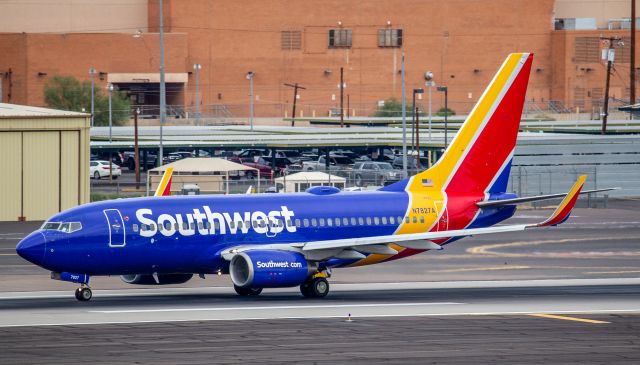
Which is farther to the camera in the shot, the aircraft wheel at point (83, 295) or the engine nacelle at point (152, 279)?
the engine nacelle at point (152, 279)

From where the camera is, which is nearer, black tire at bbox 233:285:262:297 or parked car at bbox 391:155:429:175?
black tire at bbox 233:285:262:297

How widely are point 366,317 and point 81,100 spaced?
5330 inches

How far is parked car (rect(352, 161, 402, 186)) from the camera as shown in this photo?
96.6 meters

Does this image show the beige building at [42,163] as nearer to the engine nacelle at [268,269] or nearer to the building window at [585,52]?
the engine nacelle at [268,269]

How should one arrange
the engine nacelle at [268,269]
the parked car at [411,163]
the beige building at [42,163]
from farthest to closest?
the parked car at [411,163]
the beige building at [42,163]
the engine nacelle at [268,269]

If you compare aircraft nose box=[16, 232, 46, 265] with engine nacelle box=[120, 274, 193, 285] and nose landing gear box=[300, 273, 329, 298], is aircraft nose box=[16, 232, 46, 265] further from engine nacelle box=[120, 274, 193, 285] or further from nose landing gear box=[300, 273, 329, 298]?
nose landing gear box=[300, 273, 329, 298]

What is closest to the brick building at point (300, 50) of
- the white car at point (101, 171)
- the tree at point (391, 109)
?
the tree at point (391, 109)

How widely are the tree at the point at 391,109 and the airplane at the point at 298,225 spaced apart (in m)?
132

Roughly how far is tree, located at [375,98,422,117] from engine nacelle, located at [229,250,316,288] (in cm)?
13892

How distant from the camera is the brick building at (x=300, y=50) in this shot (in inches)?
6954

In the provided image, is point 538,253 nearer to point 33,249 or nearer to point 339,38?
point 33,249

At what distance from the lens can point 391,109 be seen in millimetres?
187125

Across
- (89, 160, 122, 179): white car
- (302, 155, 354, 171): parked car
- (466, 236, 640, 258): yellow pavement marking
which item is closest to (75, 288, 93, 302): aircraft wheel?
(466, 236, 640, 258): yellow pavement marking

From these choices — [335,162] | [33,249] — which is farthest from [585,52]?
[33,249]
